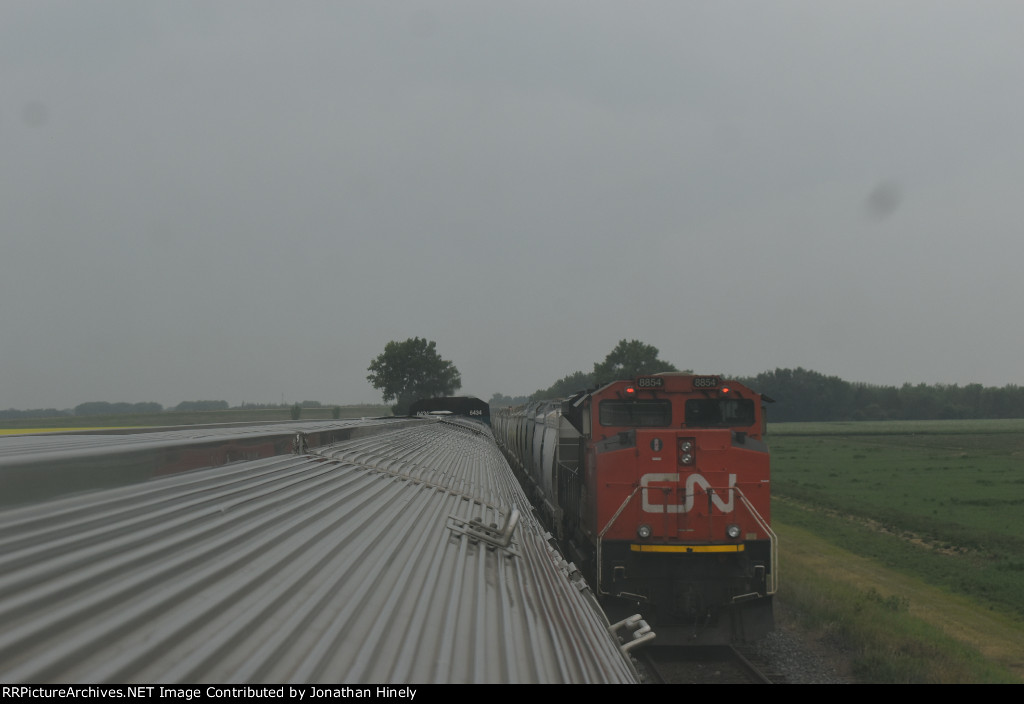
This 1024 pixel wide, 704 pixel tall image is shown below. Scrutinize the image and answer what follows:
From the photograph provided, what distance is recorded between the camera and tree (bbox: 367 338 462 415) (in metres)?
88.9

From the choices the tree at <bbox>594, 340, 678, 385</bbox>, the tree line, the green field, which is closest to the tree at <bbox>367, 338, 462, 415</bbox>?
the tree at <bbox>594, 340, 678, 385</bbox>

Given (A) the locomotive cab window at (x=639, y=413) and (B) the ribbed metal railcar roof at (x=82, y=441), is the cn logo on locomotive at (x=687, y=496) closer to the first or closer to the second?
(A) the locomotive cab window at (x=639, y=413)

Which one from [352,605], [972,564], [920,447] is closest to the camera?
[352,605]

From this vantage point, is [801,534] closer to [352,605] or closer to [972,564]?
[972,564]

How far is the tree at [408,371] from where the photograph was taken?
8888 cm

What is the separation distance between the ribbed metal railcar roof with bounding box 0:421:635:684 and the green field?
26.4 feet

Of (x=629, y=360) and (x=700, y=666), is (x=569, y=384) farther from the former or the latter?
(x=700, y=666)

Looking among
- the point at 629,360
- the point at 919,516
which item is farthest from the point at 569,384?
the point at 919,516

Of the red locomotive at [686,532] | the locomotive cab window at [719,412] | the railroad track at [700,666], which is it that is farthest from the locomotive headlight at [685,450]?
the railroad track at [700,666]

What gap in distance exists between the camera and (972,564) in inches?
838

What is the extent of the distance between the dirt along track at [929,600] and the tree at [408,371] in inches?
2644

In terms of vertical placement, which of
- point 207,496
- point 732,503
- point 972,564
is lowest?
point 972,564

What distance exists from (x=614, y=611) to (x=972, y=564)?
49.9 ft
